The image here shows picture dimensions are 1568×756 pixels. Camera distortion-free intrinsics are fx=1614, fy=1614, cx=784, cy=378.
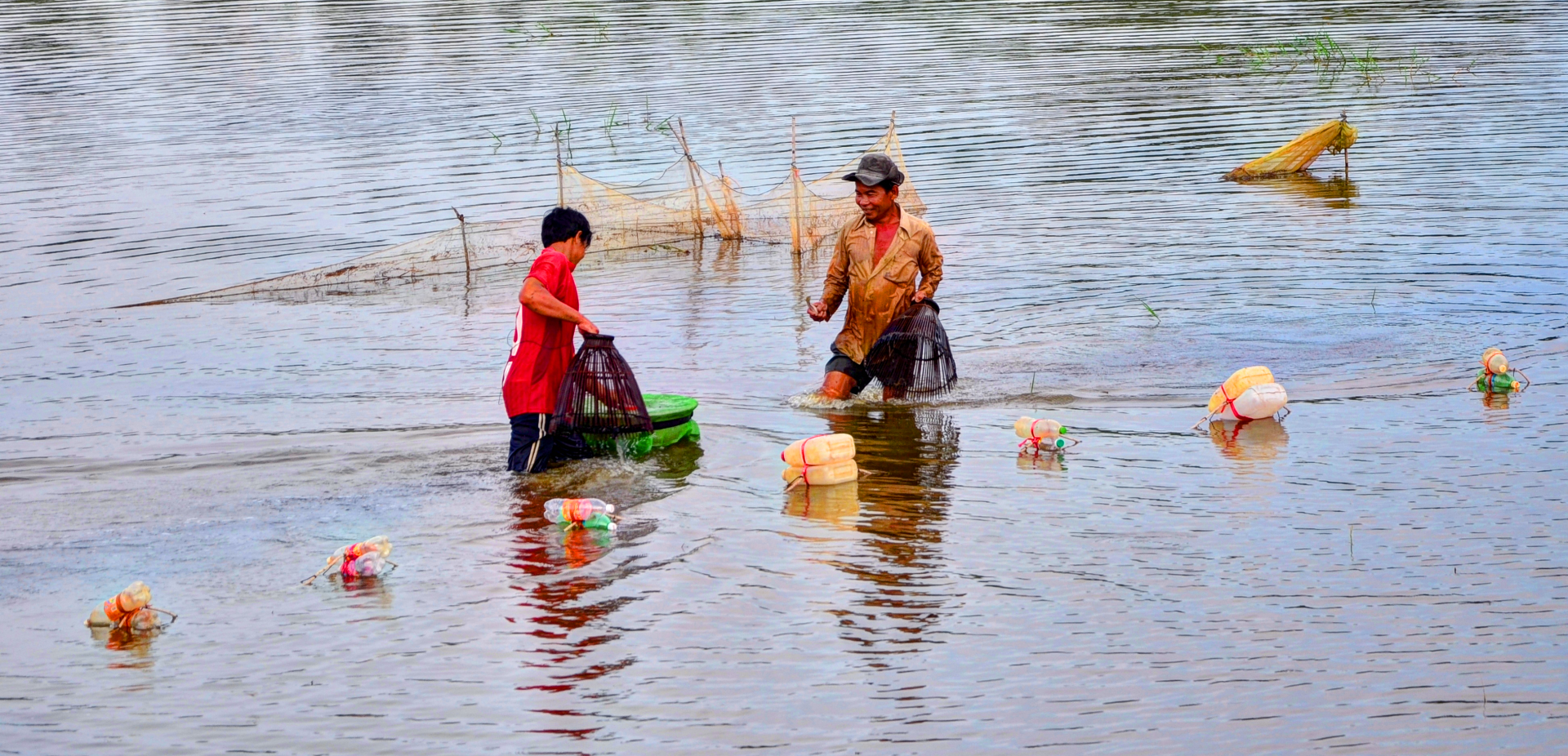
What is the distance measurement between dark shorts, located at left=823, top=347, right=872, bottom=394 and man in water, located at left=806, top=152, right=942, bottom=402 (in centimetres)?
13

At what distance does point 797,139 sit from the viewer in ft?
66.4

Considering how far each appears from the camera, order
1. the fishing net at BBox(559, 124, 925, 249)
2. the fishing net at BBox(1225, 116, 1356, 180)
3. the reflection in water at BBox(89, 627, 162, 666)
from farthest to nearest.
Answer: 1. the fishing net at BBox(1225, 116, 1356, 180)
2. the fishing net at BBox(559, 124, 925, 249)
3. the reflection in water at BBox(89, 627, 162, 666)

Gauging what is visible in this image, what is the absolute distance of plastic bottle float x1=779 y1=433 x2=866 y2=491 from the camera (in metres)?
7.50

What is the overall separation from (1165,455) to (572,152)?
13.2 meters

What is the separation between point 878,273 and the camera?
8.73 meters

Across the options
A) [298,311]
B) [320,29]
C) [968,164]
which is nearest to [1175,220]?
[968,164]

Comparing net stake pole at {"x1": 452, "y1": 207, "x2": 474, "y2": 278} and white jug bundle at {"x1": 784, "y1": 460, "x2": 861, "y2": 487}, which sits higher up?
net stake pole at {"x1": 452, "y1": 207, "x2": 474, "y2": 278}

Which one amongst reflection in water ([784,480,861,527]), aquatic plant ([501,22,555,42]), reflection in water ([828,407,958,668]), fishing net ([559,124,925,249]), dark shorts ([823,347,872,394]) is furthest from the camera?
aquatic plant ([501,22,555,42])

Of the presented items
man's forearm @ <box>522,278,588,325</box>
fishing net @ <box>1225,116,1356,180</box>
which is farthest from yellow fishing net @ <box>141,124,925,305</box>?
man's forearm @ <box>522,278,588,325</box>

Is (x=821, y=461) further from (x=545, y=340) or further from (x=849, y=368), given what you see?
(x=849, y=368)

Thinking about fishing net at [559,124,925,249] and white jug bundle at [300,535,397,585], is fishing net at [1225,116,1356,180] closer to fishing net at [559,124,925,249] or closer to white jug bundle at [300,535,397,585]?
fishing net at [559,124,925,249]

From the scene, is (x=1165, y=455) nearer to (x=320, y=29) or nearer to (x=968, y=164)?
(x=968, y=164)

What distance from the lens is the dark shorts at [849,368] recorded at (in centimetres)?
906

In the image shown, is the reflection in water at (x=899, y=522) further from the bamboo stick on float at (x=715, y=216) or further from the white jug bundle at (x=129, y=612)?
the bamboo stick on float at (x=715, y=216)
